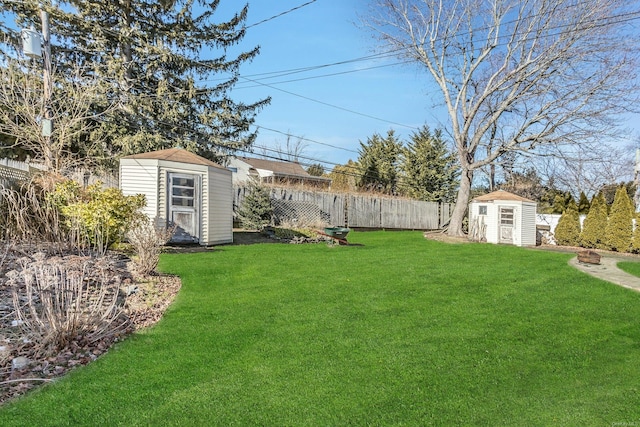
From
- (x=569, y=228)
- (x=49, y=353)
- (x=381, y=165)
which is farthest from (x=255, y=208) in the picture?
(x=381, y=165)

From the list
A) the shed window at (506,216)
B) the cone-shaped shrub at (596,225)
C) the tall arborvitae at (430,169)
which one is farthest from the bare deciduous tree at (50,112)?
the tall arborvitae at (430,169)

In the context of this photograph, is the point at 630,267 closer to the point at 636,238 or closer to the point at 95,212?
the point at 636,238

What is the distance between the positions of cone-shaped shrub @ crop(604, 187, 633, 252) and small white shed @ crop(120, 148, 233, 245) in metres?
13.0

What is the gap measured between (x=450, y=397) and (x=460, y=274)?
469cm

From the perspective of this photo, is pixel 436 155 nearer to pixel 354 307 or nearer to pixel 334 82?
pixel 334 82

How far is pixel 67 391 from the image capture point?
2.82m

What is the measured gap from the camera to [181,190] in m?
10.0

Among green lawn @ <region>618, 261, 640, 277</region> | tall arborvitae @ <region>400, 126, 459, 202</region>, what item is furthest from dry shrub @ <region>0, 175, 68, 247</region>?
tall arborvitae @ <region>400, 126, 459, 202</region>

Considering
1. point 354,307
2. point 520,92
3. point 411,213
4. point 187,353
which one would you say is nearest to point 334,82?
point 520,92

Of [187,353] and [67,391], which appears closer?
[67,391]

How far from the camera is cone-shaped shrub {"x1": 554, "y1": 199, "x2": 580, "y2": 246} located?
49.0ft

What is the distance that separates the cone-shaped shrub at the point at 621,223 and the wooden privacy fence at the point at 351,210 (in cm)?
994

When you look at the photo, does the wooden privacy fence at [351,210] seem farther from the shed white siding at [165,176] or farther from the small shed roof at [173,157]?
the shed white siding at [165,176]

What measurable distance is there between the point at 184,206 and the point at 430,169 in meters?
21.8
